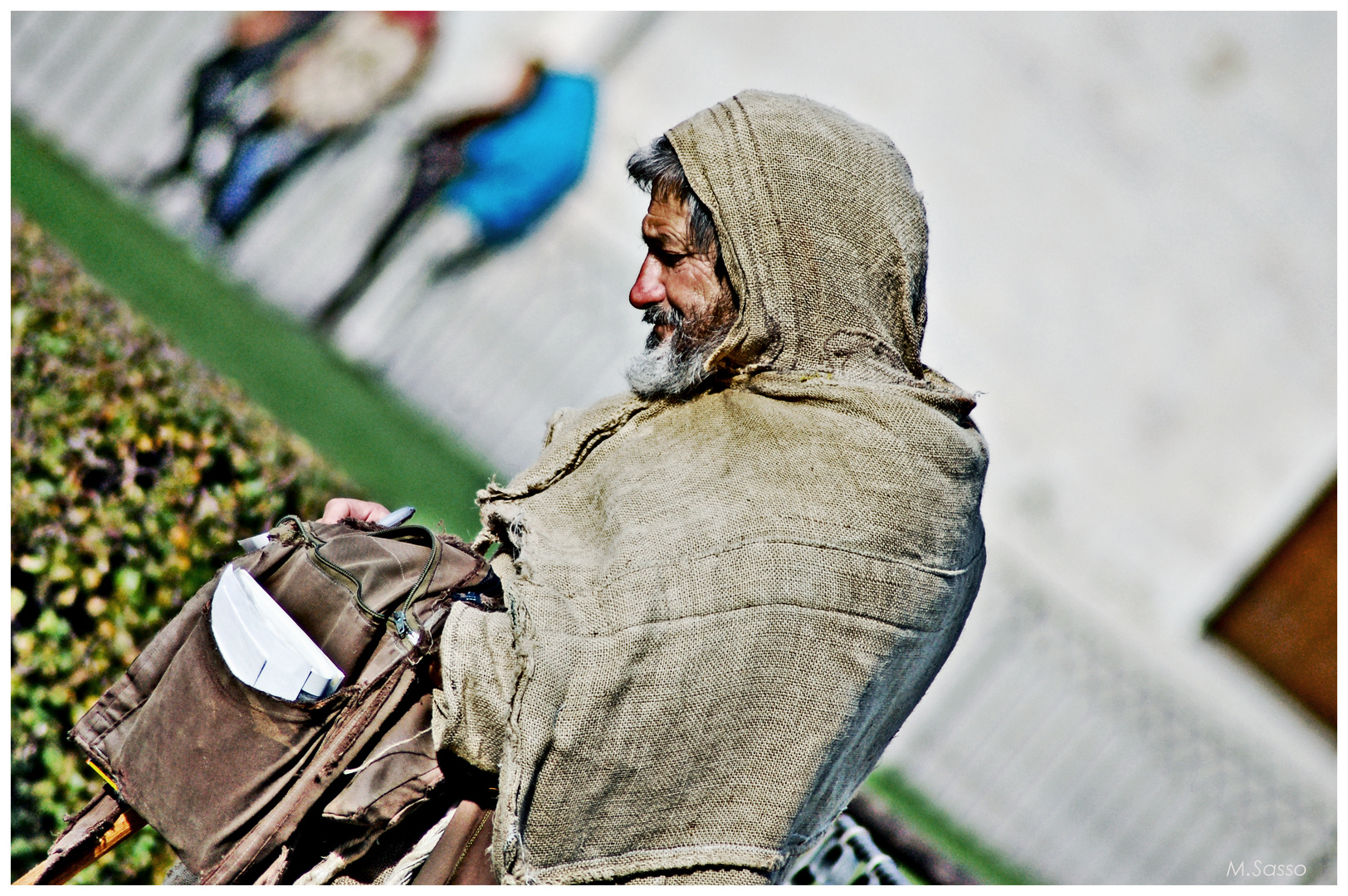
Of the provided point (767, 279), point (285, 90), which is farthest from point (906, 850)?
point (285, 90)

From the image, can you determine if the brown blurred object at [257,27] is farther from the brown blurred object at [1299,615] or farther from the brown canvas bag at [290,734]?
the brown blurred object at [1299,615]

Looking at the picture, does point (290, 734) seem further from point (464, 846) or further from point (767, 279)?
point (767, 279)

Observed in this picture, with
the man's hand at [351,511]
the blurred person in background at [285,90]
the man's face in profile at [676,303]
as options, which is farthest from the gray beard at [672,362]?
the blurred person in background at [285,90]

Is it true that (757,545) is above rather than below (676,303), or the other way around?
below

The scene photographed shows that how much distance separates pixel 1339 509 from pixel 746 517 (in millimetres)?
6219

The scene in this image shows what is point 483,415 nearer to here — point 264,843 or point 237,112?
point 237,112

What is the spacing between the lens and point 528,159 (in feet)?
23.8

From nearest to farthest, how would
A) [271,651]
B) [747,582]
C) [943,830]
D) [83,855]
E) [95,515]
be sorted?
[747,582], [271,651], [83,855], [95,515], [943,830]

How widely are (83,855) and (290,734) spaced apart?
2.11 feet

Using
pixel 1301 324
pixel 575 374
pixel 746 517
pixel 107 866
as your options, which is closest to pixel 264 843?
pixel 746 517

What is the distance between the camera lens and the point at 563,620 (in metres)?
1.93

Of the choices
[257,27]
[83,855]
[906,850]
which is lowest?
[906,850]

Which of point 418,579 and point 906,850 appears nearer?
point 418,579

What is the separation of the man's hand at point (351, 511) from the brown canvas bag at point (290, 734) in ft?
1.37
